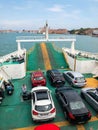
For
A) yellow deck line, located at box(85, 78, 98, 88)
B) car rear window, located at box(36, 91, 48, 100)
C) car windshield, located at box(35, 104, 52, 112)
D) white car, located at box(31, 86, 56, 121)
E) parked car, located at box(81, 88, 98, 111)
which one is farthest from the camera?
yellow deck line, located at box(85, 78, 98, 88)

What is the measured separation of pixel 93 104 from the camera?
40.2 feet

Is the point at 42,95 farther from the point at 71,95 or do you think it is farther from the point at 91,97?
the point at 91,97

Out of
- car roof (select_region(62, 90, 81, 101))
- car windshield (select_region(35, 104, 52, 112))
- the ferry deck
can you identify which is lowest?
the ferry deck

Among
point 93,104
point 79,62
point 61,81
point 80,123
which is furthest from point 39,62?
point 80,123

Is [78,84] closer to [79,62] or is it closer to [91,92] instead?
[91,92]

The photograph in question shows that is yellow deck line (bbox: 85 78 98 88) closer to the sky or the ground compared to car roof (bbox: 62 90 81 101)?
closer to the ground

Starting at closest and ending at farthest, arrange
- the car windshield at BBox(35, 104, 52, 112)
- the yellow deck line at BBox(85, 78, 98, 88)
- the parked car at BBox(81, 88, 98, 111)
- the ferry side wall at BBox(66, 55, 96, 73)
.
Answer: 1. the car windshield at BBox(35, 104, 52, 112)
2. the parked car at BBox(81, 88, 98, 111)
3. the yellow deck line at BBox(85, 78, 98, 88)
4. the ferry side wall at BBox(66, 55, 96, 73)

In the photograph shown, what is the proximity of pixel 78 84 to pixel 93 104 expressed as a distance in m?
4.29

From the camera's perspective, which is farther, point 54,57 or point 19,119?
point 54,57

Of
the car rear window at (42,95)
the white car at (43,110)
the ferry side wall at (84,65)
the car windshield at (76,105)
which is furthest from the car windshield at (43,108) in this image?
the ferry side wall at (84,65)

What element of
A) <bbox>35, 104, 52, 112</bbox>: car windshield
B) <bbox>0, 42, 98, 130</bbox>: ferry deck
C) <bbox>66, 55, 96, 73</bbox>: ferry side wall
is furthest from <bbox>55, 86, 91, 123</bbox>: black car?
<bbox>66, 55, 96, 73</bbox>: ferry side wall

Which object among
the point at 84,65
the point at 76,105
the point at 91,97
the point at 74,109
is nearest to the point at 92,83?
the point at 84,65

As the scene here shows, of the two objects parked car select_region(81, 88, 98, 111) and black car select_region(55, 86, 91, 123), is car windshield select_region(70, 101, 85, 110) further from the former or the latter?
parked car select_region(81, 88, 98, 111)

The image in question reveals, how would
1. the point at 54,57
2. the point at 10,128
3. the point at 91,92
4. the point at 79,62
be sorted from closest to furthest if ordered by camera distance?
the point at 10,128 < the point at 91,92 < the point at 79,62 < the point at 54,57
